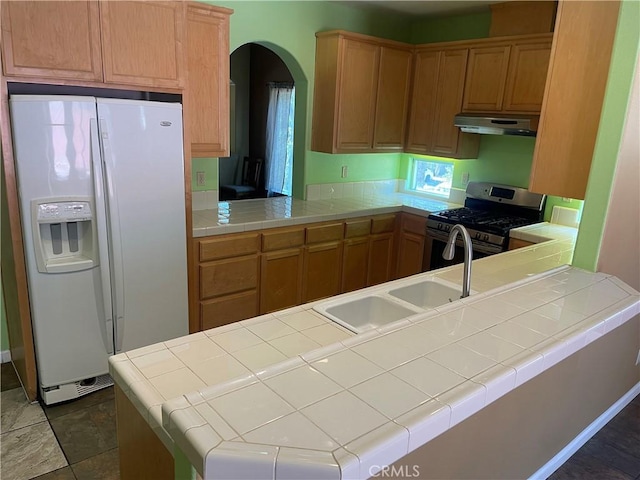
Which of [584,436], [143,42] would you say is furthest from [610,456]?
[143,42]

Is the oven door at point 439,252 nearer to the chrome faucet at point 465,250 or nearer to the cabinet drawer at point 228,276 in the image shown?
the cabinet drawer at point 228,276

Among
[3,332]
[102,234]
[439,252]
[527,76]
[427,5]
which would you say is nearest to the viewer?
[102,234]

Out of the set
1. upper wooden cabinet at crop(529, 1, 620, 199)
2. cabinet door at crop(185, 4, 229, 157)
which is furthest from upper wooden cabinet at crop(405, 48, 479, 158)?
cabinet door at crop(185, 4, 229, 157)

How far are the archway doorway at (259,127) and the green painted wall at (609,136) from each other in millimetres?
4529

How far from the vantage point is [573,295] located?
1.90 meters

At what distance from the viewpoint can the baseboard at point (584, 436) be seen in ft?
6.50

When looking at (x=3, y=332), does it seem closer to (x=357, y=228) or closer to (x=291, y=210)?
(x=291, y=210)

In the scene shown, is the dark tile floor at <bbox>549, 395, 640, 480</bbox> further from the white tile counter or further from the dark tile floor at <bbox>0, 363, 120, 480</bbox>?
the dark tile floor at <bbox>0, 363, 120, 480</bbox>

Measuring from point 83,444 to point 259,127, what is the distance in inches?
215

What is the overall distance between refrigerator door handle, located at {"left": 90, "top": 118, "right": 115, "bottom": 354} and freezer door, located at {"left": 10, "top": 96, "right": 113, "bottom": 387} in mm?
18

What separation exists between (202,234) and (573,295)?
2107mm

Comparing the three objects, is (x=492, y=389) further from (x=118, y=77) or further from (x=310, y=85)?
(x=310, y=85)

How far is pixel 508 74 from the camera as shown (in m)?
3.61

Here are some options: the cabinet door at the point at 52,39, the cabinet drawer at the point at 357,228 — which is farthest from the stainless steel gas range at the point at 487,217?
the cabinet door at the point at 52,39
